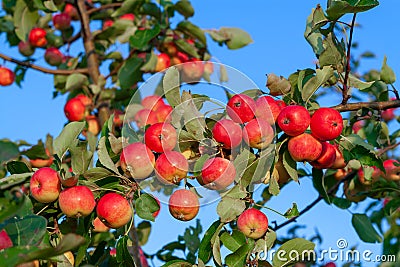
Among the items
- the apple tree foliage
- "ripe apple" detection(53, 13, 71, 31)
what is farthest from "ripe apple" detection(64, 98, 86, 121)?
"ripe apple" detection(53, 13, 71, 31)

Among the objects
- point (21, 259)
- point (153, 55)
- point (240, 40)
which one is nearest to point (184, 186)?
point (21, 259)

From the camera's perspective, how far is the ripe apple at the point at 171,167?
1.30 meters

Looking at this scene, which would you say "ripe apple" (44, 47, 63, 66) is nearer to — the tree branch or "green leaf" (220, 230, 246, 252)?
the tree branch

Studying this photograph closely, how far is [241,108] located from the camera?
1.35 metres

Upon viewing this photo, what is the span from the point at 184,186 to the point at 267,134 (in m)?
0.24

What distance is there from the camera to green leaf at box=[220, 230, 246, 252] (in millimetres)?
1364

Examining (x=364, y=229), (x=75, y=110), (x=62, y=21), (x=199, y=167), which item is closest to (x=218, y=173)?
(x=199, y=167)

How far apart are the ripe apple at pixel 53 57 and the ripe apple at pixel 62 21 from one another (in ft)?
0.53

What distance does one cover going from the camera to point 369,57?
3471mm

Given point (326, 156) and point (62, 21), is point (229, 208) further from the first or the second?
point (62, 21)

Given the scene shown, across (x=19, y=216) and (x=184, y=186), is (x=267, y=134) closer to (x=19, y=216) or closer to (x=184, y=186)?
(x=184, y=186)

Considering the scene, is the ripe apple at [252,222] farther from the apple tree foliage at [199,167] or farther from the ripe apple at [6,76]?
the ripe apple at [6,76]

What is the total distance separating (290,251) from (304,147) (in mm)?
307

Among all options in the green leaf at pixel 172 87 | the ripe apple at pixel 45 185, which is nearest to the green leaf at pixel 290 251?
the green leaf at pixel 172 87
